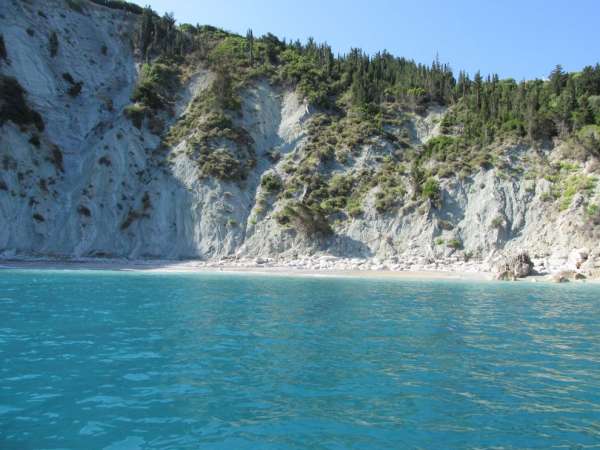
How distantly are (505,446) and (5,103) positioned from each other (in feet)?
182

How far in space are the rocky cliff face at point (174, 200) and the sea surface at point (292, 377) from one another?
93.0 ft

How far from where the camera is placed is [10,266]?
36812mm

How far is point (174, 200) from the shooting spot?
5053 cm

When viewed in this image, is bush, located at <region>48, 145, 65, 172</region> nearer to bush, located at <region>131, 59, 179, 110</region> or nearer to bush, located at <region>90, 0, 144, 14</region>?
bush, located at <region>131, 59, 179, 110</region>

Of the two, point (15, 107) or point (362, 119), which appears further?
point (362, 119)

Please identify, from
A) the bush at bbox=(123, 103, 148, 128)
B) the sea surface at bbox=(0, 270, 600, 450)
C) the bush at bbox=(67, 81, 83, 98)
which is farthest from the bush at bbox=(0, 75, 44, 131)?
the sea surface at bbox=(0, 270, 600, 450)

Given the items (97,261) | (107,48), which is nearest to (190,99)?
(107,48)

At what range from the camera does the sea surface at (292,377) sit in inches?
252

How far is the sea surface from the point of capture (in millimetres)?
6395

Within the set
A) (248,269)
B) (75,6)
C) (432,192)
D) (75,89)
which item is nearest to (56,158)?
(75,89)

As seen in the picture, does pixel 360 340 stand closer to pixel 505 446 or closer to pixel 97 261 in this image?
pixel 505 446

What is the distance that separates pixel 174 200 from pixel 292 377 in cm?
4398

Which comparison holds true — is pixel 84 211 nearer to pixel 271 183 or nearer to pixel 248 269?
pixel 248 269

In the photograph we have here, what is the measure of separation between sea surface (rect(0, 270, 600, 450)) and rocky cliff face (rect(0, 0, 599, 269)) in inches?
1116
